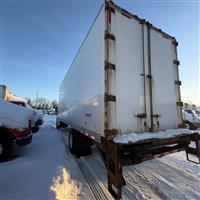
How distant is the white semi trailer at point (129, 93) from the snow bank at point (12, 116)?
10.2ft

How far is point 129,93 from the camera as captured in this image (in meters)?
3.22

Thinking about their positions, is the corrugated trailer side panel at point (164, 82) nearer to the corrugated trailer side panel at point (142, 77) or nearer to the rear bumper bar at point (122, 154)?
the corrugated trailer side panel at point (142, 77)

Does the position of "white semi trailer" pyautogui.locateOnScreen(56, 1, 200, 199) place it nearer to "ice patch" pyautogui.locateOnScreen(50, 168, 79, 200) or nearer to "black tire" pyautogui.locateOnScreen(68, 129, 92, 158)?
Result: "ice patch" pyautogui.locateOnScreen(50, 168, 79, 200)

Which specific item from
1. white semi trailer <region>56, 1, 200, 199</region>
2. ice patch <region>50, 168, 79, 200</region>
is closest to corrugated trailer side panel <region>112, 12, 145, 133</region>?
white semi trailer <region>56, 1, 200, 199</region>

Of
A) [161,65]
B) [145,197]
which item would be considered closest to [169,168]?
[145,197]

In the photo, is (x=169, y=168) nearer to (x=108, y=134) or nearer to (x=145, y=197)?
(x=145, y=197)

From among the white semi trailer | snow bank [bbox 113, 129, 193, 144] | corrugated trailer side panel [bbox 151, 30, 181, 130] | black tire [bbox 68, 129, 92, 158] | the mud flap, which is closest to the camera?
the mud flap

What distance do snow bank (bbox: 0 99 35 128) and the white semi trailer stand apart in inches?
122

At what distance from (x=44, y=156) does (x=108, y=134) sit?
11.2 ft

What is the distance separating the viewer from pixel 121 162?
2672 millimetres

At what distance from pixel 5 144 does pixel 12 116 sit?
910 millimetres

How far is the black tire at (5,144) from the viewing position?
4957 millimetres

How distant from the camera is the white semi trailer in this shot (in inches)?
112

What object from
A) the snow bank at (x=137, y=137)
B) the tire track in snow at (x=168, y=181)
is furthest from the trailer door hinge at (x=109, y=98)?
the tire track in snow at (x=168, y=181)
